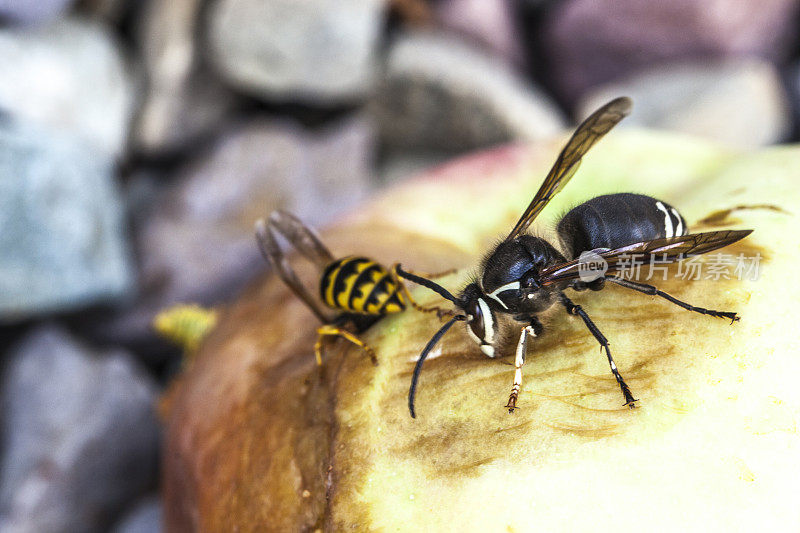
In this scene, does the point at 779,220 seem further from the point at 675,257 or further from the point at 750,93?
the point at 750,93

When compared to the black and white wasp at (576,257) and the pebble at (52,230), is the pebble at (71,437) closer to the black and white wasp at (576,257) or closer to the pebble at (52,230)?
the pebble at (52,230)

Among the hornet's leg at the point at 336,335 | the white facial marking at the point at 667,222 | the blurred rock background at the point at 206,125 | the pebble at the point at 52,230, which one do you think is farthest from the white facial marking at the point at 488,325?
the pebble at the point at 52,230

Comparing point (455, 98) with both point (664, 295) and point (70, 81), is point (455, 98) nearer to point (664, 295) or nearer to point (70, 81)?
point (70, 81)

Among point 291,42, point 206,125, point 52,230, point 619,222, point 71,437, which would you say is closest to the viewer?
point 619,222

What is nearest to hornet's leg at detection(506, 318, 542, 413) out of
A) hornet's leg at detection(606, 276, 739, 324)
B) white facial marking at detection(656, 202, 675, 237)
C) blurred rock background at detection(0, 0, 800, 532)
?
hornet's leg at detection(606, 276, 739, 324)

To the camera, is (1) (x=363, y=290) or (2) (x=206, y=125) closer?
(1) (x=363, y=290)

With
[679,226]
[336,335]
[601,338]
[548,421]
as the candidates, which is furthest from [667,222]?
[336,335]
